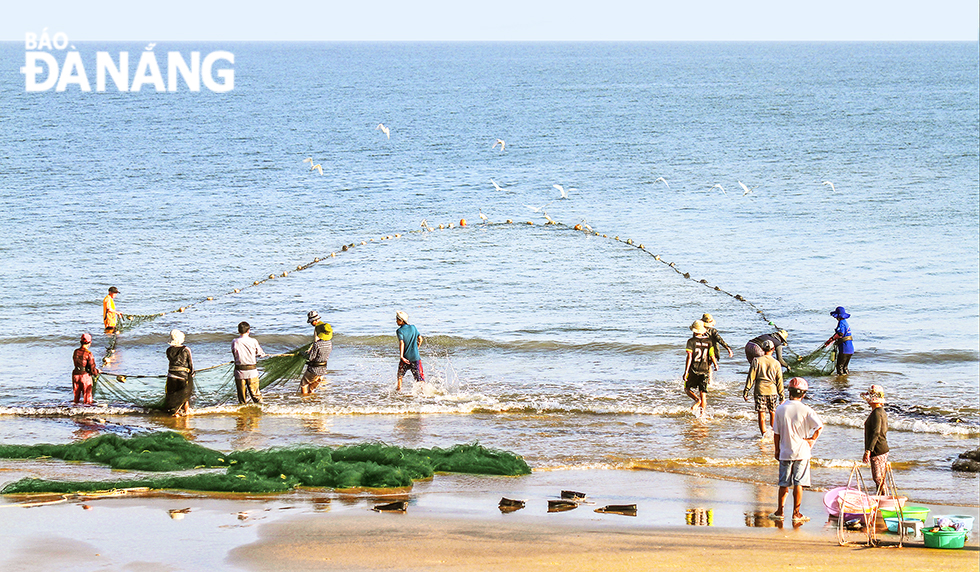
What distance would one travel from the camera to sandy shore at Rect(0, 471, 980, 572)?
7934mm

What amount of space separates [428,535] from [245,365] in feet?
22.9

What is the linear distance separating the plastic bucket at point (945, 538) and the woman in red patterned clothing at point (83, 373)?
10907 mm

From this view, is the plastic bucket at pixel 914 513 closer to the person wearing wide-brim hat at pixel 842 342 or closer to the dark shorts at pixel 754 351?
the dark shorts at pixel 754 351

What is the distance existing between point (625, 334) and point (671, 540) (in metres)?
13.6

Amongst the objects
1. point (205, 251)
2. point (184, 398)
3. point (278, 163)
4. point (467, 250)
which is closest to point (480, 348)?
point (184, 398)

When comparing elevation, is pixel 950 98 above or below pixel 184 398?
above

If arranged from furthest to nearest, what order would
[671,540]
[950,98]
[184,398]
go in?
[950,98] → [184,398] → [671,540]

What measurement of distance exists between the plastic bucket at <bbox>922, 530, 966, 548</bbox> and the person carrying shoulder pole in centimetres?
923

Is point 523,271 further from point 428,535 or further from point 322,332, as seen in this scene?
point 428,535

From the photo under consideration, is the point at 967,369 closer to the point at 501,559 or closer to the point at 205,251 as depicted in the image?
the point at 501,559

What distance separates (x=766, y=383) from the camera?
1304cm

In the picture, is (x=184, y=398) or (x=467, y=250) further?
(x=467, y=250)

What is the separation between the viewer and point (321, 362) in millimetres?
16031

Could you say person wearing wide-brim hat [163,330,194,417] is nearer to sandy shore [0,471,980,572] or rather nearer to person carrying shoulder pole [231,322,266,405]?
Answer: person carrying shoulder pole [231,322,266,405]
